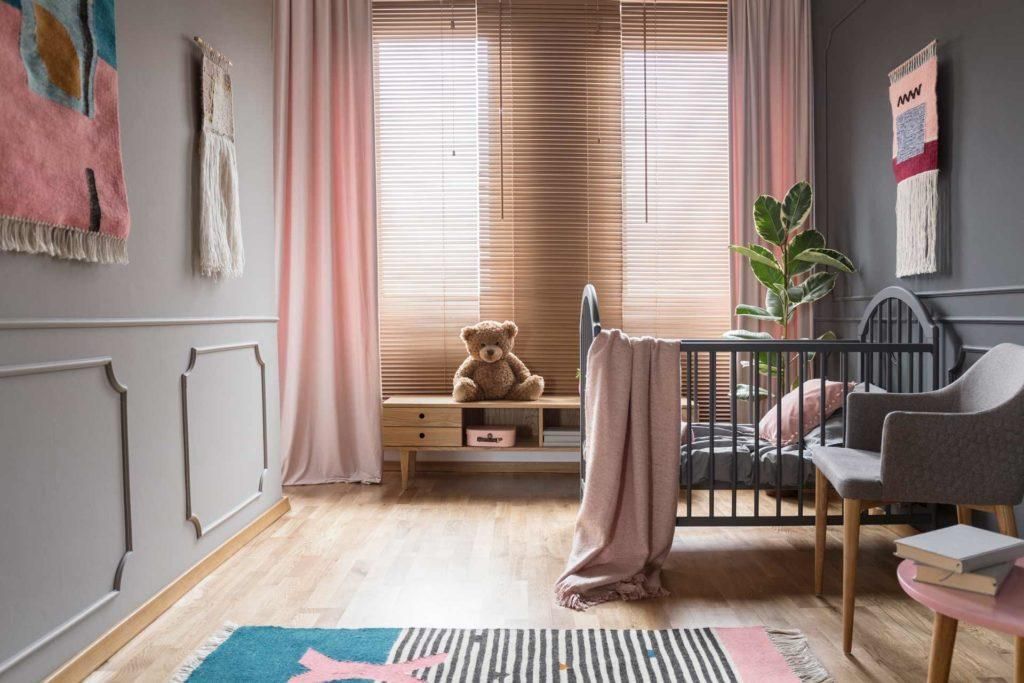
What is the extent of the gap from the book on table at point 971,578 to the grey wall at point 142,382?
1736mm

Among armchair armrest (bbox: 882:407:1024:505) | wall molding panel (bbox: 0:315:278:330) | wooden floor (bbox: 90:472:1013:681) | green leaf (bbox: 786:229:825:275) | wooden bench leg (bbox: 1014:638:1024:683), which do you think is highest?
green leaf (bbox: 786:229:825:275)

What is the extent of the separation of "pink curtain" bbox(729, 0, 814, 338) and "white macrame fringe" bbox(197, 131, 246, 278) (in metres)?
2.42

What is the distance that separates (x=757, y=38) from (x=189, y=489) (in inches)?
133

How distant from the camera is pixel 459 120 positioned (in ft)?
13.0

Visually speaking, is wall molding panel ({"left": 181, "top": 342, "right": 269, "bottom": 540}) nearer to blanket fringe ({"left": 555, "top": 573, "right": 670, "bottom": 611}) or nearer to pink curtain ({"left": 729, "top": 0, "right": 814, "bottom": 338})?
blanket fringe ({"left": 555, "top": 573, "right": 670, "bottom": 611})

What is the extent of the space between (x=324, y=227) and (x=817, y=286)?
2.38m

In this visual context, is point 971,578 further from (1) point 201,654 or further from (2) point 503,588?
(1) point 201,654

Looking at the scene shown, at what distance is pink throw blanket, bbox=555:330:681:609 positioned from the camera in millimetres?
2314

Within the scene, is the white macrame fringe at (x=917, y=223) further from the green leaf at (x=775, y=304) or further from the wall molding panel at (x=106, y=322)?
the wall molding panel at (x=106, y=322)

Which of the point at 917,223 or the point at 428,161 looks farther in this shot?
the point at 428,161

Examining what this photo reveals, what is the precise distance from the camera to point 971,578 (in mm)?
1230

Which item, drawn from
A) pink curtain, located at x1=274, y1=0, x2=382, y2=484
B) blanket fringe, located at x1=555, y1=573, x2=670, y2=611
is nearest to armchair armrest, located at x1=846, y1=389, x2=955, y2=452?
blanket fringe, located at x1=555, y1=573, x2=670, y2=611

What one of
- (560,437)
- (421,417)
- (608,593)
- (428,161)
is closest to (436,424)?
(421,417)

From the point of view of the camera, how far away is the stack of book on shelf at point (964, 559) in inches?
48.3
